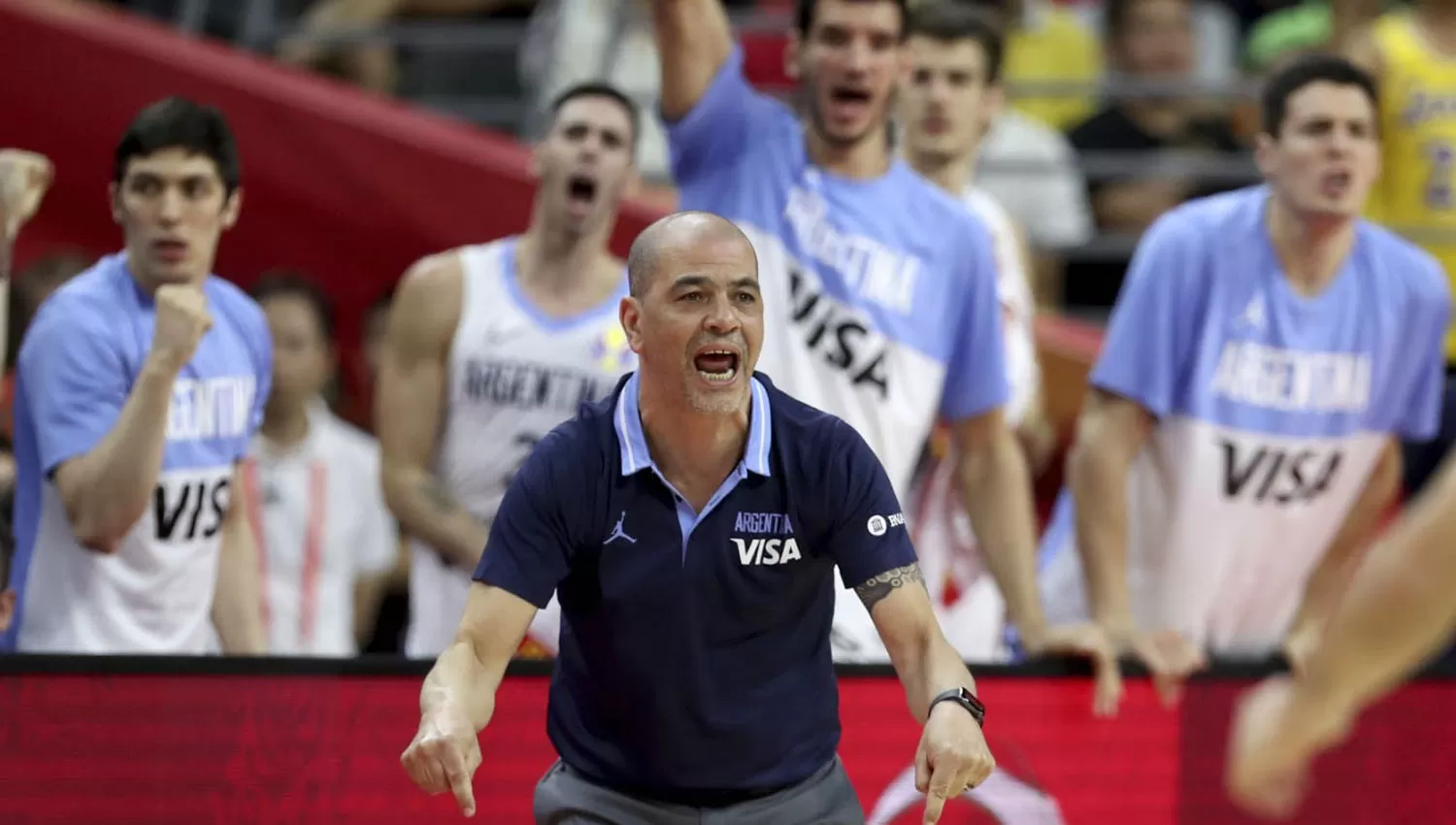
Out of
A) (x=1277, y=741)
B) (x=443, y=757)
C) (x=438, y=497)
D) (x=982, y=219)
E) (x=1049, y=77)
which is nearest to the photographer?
(x=1277, y=741)

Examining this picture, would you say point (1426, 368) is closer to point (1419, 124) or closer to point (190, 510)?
point (1419, 124)

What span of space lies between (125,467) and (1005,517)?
231cm

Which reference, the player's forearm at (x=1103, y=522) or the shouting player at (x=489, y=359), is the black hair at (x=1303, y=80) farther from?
the shouting player at (x=489, y=359)

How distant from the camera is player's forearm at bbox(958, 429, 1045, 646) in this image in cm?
576

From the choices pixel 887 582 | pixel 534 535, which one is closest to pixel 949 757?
pixel 887 582

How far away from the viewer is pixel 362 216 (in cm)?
891

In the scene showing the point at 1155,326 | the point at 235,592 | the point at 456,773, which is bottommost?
the point at 235,592

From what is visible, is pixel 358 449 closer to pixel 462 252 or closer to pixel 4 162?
pixel 462 252

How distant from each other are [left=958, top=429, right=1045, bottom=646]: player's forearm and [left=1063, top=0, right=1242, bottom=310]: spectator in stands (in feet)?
11.4

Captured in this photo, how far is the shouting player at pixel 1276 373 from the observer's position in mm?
6242

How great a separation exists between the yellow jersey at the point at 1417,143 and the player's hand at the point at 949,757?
4.49 metres

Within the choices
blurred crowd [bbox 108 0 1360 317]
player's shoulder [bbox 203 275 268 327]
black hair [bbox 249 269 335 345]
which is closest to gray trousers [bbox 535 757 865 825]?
player's shoulder [bbox 203 275 268 327]

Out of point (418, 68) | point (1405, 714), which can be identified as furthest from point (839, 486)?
point (418, 68)

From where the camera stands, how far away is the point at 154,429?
5191 mm
